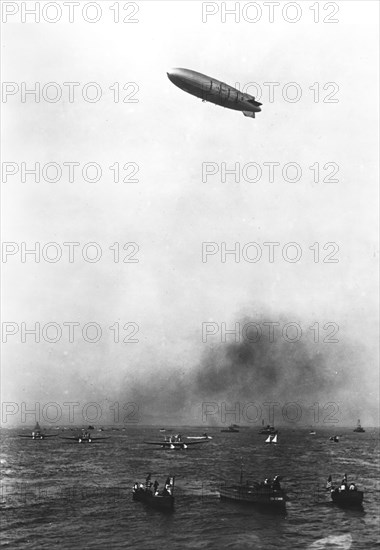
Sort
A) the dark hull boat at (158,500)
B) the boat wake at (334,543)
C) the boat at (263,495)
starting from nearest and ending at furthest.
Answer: the boat wake at (334,543)
the dark hull boat at (158,500)
the boat at (263,495)

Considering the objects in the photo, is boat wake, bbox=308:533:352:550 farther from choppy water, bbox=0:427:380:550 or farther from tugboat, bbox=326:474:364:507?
tugboat, bbox=326:474:364:507

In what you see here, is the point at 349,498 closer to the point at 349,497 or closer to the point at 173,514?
the point at 349,497

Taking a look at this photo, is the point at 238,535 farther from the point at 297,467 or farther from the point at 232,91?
the point at 297,467

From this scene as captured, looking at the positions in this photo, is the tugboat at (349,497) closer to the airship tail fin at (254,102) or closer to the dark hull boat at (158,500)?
the dark hull boat at (158,500)

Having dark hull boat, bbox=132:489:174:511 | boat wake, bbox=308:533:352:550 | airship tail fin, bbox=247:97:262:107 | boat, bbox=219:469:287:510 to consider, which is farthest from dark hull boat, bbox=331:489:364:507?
airship tail fin, bbox=247:97:262:107

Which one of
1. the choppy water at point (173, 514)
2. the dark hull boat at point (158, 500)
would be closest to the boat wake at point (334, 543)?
the choppy water at point (173, 514)

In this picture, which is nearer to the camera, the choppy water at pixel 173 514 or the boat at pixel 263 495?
the choppy water at pixel 173 514

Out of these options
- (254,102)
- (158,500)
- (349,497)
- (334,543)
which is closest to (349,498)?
(349,497)

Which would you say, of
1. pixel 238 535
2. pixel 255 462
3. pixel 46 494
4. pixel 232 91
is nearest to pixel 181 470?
pixel 255 462
